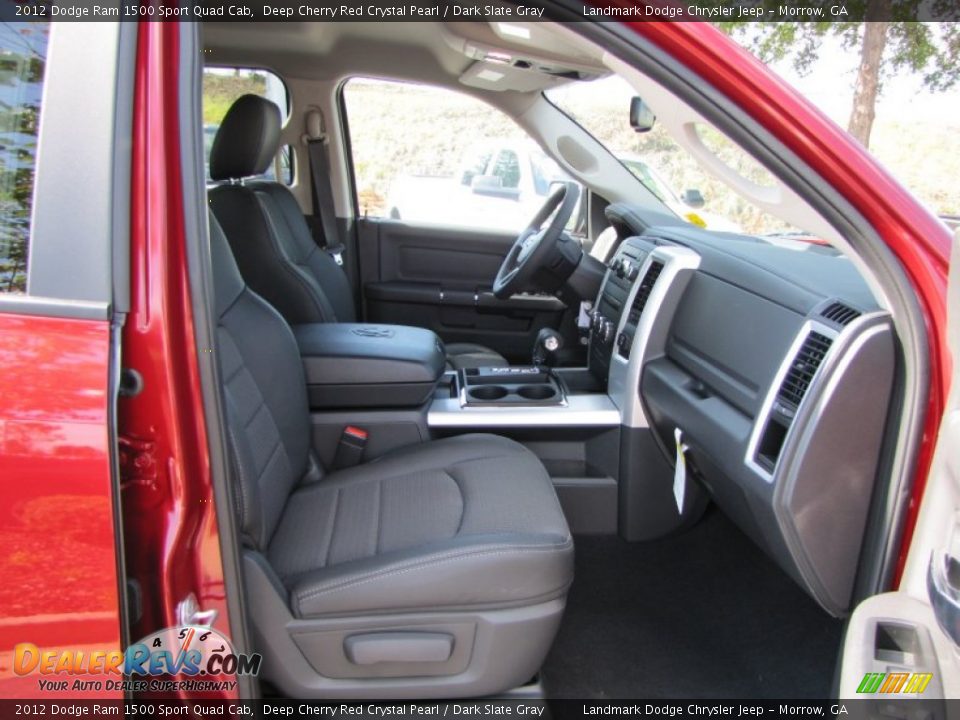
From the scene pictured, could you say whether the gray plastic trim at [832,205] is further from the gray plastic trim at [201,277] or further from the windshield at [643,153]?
the windshield at [643,153]

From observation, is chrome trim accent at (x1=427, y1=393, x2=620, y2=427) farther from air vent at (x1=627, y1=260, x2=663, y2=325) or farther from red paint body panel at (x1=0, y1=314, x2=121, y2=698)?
red paint body panel at (x1=0, y1=314, x2=121, y2=698)

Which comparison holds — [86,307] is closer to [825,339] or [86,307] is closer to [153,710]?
[153,710]

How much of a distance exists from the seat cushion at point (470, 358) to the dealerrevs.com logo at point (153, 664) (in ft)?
5.47

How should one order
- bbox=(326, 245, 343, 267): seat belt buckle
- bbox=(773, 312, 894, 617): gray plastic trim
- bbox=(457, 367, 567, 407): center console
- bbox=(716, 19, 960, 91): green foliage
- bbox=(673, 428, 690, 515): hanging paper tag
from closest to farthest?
1. bbox=(773, 312, 894, 617): gray plastic trim
2. bbox=(673, 428, 690, 515): hanging paper tag
3. bbox=(457, 367, 567, 407): center console
4. bbox=(326, 245, 343, 267): seat belt buckle
5. bbox=(716, 19, 960, 91): green foliage

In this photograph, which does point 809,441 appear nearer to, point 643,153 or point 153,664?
point 153,664

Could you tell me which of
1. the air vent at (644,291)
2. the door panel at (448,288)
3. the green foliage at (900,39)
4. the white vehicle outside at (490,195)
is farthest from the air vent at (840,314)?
the green foliage at (900,39)

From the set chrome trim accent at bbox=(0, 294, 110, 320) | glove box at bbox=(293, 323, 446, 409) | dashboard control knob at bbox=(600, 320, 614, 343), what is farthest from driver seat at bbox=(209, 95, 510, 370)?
chrome trim accent at bbox=(0, 294, 110, 320)

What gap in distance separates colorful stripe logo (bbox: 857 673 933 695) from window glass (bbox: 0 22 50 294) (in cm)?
119

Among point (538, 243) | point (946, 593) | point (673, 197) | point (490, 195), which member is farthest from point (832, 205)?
point (490, 195)

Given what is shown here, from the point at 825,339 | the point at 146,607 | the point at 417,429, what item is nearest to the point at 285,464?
the point at 417,429

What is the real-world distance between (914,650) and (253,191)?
2356 mm

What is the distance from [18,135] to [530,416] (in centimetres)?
143

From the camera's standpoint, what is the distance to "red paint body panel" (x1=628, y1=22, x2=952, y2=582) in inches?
41.2

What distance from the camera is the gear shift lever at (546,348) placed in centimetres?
259
